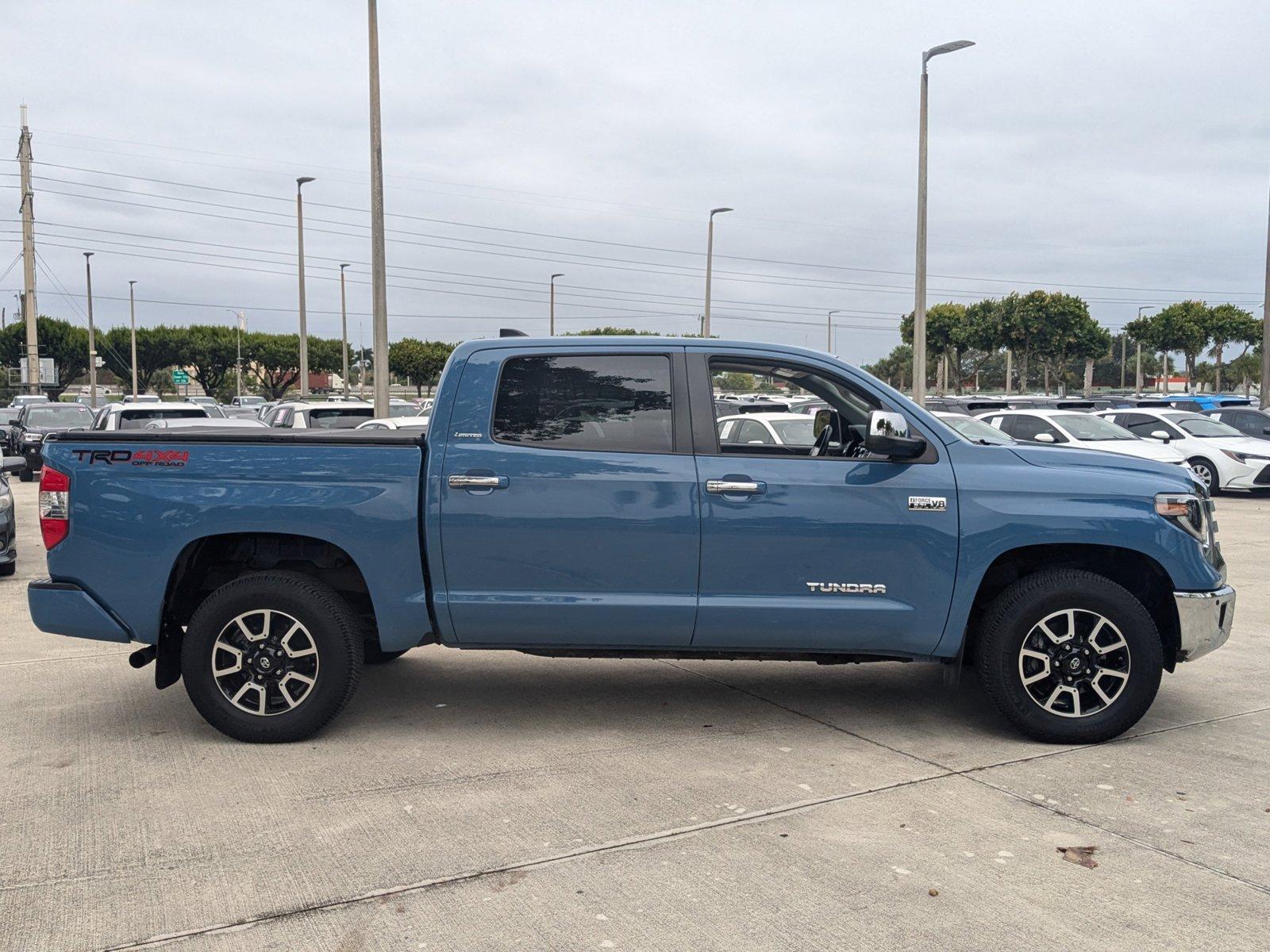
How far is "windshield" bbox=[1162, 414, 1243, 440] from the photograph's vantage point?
21.4 m

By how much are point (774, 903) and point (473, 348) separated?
3.04m

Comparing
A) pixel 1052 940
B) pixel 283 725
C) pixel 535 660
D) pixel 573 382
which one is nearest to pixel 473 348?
pixel 573 382

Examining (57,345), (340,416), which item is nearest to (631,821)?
(340,416)

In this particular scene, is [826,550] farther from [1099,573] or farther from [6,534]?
[6,534]

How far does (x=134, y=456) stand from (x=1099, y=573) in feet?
15.3

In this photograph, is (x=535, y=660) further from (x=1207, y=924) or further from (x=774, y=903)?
(x=1207, y=924)

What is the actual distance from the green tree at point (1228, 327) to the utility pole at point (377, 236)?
48.6 meters

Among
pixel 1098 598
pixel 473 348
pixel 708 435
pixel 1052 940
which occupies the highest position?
pixel 473 348

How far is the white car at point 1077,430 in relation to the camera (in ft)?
61.3

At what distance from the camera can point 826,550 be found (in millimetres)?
5492

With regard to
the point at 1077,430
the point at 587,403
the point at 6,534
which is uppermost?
the point at 587,403

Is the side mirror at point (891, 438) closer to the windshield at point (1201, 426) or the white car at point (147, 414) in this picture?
the white car at point (147, 414)

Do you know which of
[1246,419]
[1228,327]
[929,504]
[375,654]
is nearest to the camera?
[929,504]

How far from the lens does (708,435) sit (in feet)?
18.3
